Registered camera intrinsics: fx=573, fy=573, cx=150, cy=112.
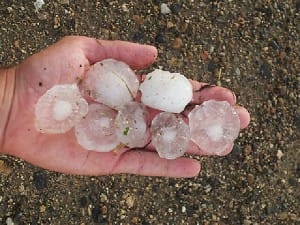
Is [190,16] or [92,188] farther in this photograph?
[190,16]

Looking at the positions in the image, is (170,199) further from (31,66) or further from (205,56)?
(31,66)

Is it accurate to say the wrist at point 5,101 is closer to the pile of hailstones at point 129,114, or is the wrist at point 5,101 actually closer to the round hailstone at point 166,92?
the pile of hailstones at point 129,114

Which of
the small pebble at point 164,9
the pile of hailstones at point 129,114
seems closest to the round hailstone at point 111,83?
the pile of hailstones at point 129,114

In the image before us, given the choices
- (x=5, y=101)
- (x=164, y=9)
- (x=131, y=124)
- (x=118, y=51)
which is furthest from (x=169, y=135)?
(x=164, y=9)

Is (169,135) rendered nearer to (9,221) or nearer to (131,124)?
(131,124)

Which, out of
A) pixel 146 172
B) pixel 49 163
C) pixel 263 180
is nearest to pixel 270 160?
pixel 263 180

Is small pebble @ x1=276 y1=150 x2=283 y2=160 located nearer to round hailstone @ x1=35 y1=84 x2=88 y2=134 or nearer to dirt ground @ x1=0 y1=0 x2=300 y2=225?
dirt ground @ x1=0 y1=0 x2=300 y2=225
